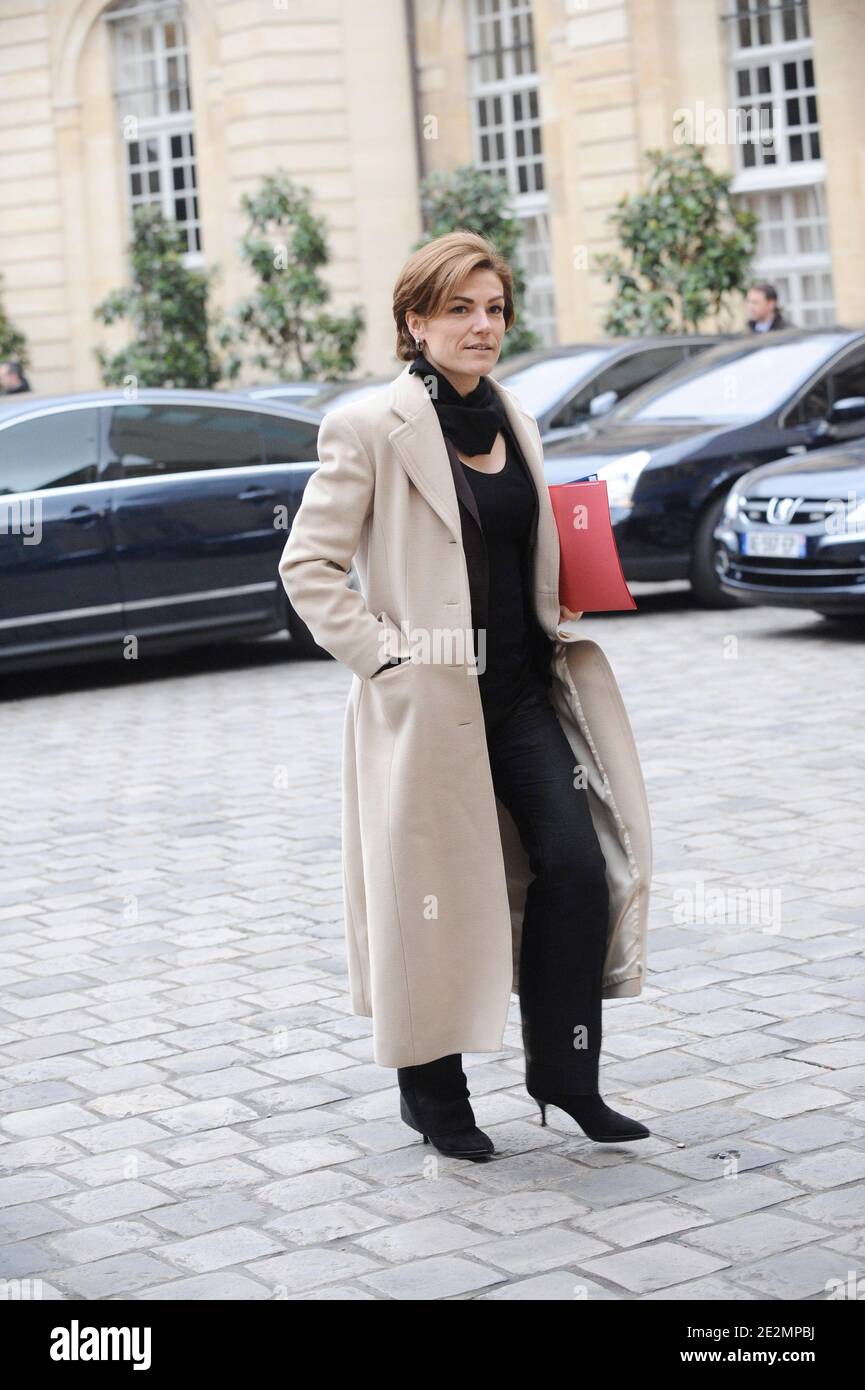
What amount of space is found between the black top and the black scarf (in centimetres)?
5

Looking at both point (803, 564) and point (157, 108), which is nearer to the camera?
point (803, 564)

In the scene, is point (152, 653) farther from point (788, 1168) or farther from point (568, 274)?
point (568, 274)

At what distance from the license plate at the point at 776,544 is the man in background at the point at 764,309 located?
5.56m

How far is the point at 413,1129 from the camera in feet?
14.3

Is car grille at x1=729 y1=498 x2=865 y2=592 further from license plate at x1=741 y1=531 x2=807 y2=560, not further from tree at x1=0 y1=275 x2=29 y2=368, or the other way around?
tree at x1=0 y1=275 x2=29 y2=368

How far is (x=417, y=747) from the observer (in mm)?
4074

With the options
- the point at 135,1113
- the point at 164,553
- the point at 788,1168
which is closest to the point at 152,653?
the point at 164,553

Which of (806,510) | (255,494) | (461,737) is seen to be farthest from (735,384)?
(461,737)

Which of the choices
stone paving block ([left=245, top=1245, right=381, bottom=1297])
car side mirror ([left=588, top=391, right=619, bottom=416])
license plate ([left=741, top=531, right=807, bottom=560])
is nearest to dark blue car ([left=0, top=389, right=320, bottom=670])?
license plate ([left=741, top=531, right=807, bottom=560])

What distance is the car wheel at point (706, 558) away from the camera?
12227 millimetres

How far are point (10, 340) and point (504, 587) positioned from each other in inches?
1044

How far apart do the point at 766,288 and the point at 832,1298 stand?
13696 millimetres

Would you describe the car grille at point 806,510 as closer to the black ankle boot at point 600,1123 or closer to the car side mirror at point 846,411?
the car side mirror at point 846,411

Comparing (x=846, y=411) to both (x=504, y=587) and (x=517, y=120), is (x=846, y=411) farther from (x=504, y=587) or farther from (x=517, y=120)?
(x=517, y=120)
